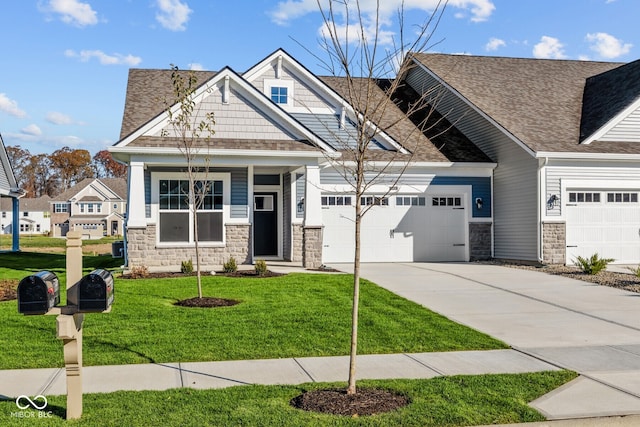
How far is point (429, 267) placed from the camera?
59.0 ft

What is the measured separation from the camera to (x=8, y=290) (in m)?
12.5

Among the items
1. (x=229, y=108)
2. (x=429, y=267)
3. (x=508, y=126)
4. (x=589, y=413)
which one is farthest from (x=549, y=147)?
(x=589, y=413)

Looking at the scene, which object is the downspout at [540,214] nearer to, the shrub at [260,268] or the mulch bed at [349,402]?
the shrub at [260,268]

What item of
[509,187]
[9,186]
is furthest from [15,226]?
[509,187]

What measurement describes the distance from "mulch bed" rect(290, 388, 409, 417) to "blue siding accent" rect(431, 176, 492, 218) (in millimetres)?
15318

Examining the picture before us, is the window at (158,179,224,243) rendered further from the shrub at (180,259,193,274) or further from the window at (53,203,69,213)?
the window at (53,203,69,213)

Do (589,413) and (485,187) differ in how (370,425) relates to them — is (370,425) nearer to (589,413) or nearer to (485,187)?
(589,413)

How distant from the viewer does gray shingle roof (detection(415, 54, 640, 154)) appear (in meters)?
19.1

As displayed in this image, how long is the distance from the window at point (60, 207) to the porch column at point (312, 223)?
66612 mm

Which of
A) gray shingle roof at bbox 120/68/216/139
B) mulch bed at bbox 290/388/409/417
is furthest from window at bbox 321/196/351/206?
mulch bed at bbox 290/388/409/417

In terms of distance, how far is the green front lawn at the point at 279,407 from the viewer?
205 inches

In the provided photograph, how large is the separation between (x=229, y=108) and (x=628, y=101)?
1210 cm

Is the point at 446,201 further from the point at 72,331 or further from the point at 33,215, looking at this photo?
the point at 33,215

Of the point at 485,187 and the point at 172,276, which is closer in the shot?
the point at 172,276
